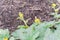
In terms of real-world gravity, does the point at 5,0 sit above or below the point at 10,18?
above

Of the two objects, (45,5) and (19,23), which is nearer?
(19,23)

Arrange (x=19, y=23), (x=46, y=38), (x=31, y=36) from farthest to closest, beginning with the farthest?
(x=19, y=23), (x=31, y=36), (x=46, y=38)

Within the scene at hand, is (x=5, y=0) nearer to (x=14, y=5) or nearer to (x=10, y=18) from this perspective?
(x=14, y=5)

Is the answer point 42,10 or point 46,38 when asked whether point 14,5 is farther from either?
point 46,38

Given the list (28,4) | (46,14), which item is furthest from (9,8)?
(46,14)

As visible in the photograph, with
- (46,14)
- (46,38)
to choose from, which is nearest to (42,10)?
(46,14)

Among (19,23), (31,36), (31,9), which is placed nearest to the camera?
(31,36)
